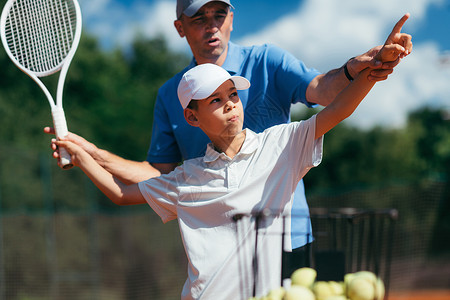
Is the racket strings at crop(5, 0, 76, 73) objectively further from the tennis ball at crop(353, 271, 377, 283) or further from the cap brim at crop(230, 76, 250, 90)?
the tennis ball at crop(353, 271, 377, 283)

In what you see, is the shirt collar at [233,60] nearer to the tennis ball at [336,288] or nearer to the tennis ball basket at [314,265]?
the tennis ball basket at [314,265]

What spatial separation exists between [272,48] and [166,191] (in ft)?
2.40

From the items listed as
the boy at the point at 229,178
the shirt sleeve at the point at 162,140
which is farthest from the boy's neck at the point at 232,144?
the shirt sleeve at the point at 162,140

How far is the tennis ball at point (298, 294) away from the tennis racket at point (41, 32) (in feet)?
5.42

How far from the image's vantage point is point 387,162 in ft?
47.7

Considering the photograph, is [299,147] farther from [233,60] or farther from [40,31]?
[40,31]

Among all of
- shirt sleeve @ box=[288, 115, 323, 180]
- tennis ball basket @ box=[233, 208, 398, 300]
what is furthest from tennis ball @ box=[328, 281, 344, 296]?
shirt sleeve @ box=[288, 115, 323, 180]

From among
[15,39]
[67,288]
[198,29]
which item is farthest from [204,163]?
[67,288]

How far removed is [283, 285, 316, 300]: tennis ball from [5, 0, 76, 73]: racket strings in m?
1.69

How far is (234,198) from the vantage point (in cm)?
175

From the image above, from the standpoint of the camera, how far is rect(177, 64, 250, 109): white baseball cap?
5.95ft

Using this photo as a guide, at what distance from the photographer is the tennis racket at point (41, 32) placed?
256cm

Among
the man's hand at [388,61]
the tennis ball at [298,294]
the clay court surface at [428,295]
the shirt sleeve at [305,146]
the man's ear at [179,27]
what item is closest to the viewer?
the tennis ball at [298,294]

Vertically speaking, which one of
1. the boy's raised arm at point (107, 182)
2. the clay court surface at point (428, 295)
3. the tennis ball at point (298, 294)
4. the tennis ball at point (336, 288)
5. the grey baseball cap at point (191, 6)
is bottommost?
the clay court surface at point (428, 295)
